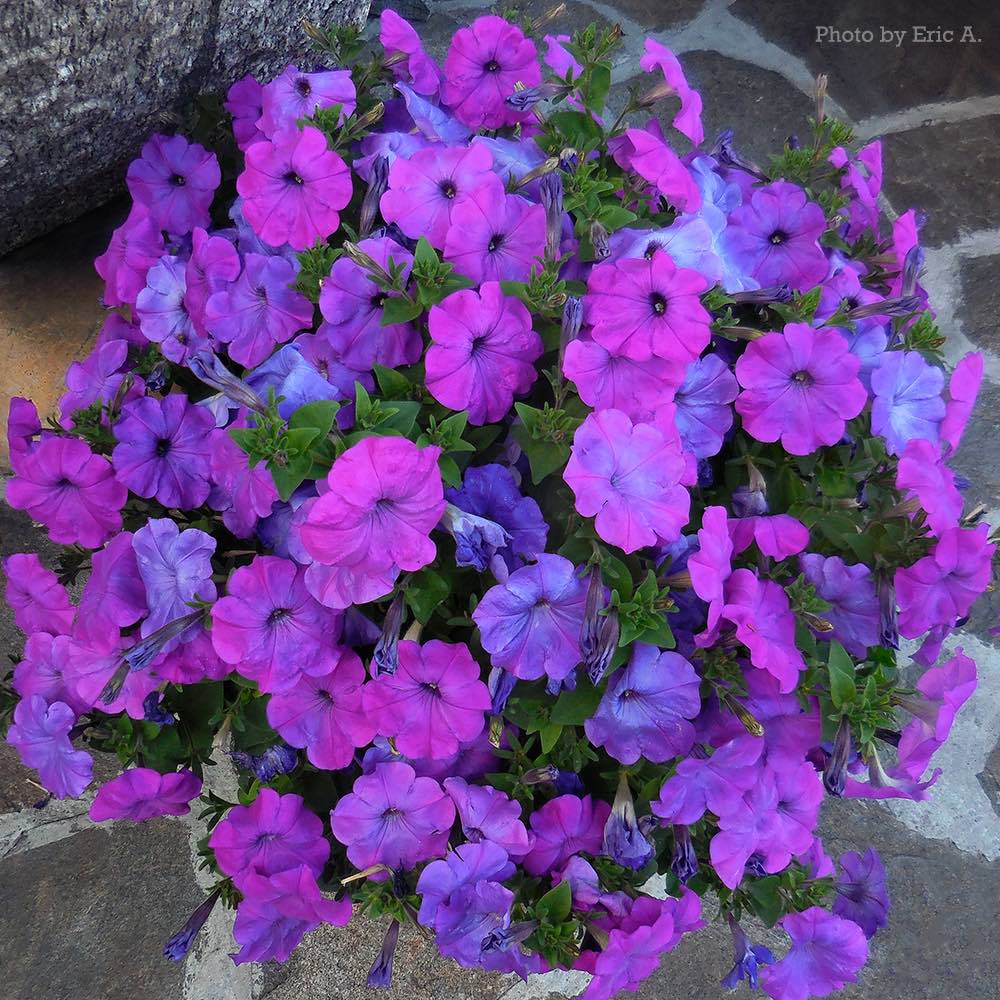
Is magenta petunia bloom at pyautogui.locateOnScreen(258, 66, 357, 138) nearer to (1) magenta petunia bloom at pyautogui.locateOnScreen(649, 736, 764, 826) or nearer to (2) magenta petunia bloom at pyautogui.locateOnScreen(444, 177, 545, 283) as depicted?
(2) magenta petunia bloom at pyautogui.locateOnScreen(444, 177, 545, 283)

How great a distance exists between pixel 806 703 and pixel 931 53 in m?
2.04

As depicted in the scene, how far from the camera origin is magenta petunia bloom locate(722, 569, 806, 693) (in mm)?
1118

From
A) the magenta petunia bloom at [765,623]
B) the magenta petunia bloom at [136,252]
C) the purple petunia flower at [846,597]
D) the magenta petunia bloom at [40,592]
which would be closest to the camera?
the magenta petunia bloom at [765,623]

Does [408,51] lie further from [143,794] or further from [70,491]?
[143,794]

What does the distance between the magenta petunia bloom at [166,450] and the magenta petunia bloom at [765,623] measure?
72 cm

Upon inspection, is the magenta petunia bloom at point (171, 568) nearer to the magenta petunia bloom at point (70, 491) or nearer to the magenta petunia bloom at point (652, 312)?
the magenta petunia bloom at point (70, 491)

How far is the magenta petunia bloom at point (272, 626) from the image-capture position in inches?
45.2

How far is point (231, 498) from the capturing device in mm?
1274

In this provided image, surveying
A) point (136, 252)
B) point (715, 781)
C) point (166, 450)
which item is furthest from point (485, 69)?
point (715, 781)

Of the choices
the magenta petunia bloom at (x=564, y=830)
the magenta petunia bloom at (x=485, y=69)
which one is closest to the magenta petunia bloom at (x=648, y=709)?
the magenta petunia bloom at (x=564, y=830)

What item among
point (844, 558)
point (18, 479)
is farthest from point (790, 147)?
point (18, 479)

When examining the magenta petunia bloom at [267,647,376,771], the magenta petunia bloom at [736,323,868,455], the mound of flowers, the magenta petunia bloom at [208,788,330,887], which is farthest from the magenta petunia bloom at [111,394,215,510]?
the magenta petunia bloom at [736,323,868,455]

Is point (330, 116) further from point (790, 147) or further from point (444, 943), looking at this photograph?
point (444, 943)

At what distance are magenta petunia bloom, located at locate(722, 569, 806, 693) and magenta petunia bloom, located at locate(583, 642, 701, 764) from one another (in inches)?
3.4
